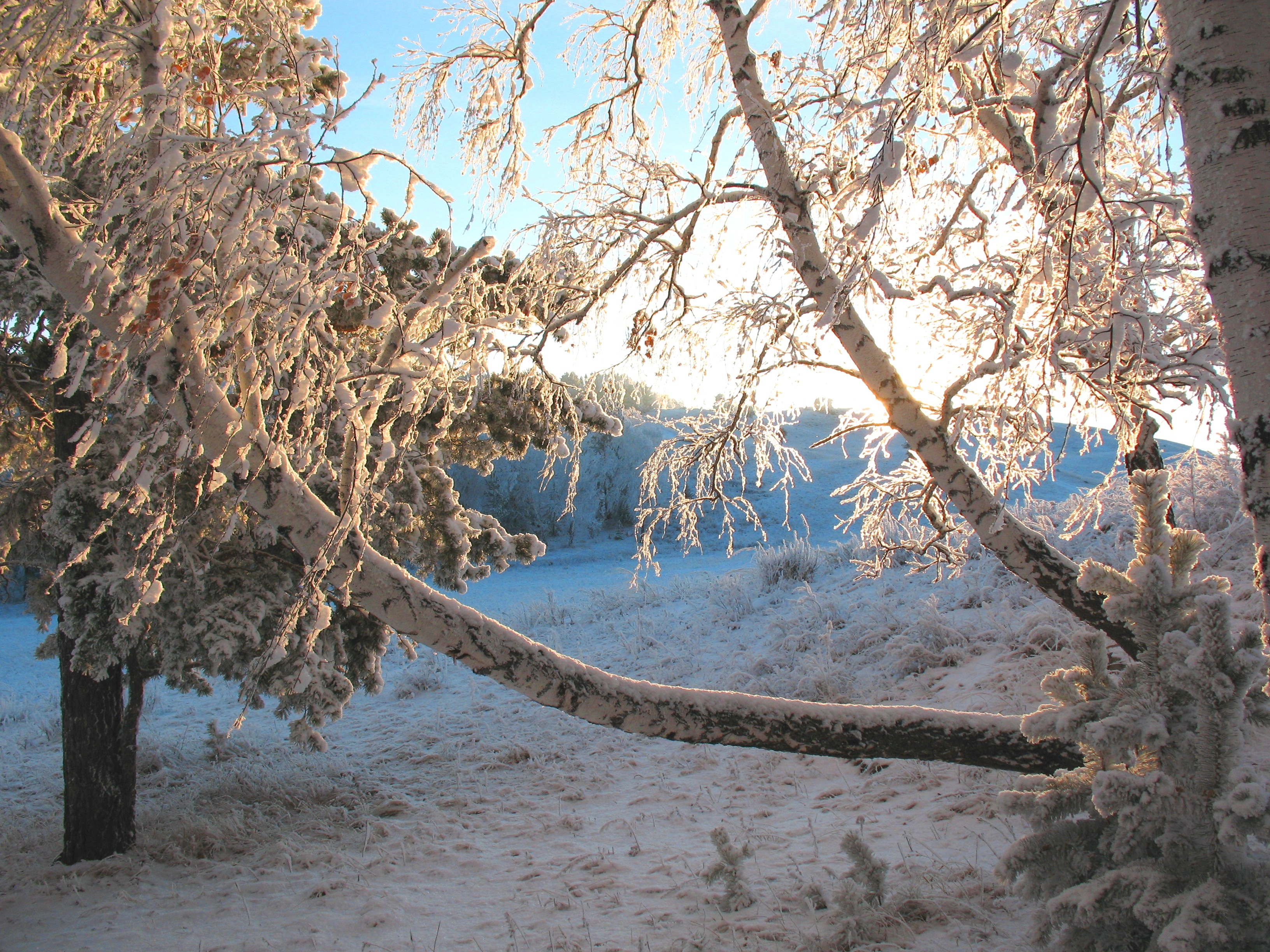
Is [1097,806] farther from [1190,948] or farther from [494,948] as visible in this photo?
[494,948]

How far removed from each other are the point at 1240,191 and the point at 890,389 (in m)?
2.08

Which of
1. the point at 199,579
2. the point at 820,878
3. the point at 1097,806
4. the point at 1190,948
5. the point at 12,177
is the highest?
the point at 12,177

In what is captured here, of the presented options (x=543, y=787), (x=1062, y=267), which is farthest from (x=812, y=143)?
(x=543, y=787)

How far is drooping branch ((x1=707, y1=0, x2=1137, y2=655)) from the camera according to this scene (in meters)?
3.32

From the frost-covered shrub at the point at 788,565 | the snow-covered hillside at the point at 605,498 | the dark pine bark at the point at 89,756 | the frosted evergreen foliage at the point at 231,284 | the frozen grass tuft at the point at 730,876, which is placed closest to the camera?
the frosted evergreen foliage at the point at 231,284

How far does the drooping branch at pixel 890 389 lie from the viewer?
131 inches

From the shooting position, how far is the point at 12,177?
6.10ft

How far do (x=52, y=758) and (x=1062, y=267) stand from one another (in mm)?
10170

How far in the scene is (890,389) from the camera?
11.5 ft

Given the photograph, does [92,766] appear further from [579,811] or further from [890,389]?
[890,389]

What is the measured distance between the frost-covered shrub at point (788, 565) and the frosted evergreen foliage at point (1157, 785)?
9716mm

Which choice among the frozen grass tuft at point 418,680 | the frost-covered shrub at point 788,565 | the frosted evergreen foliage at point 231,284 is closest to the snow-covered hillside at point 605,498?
the frost-covered shrub at point 788,565

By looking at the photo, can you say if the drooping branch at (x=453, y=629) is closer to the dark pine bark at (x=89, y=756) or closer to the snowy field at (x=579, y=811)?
the snowy field at (x=579, y=811)

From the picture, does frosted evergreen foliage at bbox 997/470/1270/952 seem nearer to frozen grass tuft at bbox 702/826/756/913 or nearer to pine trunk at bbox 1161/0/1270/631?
pine trunk at bbox 1161/0/1270/631
